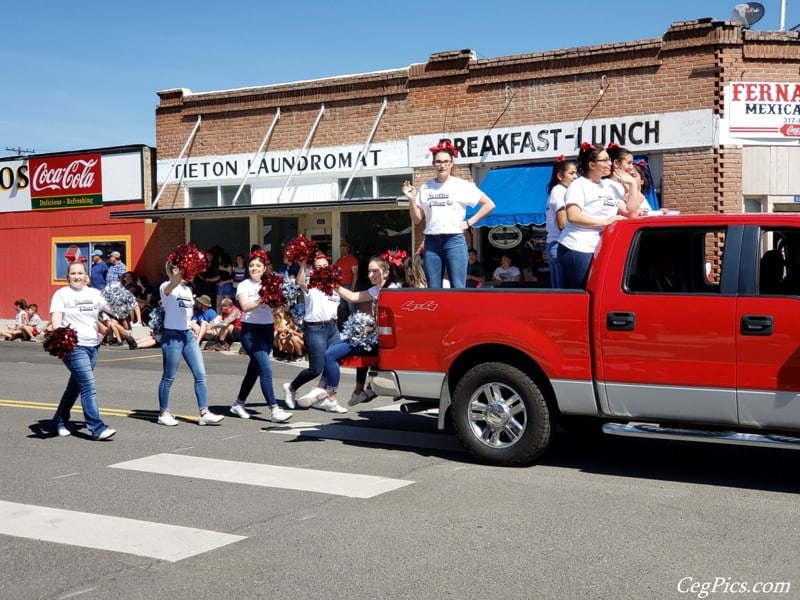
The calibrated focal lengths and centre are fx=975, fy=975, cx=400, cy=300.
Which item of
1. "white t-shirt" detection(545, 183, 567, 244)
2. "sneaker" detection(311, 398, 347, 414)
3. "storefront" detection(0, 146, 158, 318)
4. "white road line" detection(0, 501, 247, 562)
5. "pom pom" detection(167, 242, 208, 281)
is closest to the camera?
"white road line" detection(0, 501, 247, 562)

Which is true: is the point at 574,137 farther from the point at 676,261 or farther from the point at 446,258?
the point at 676,261

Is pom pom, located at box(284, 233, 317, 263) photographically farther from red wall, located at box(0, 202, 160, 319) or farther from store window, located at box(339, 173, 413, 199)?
red wall, located at box(0, 202, 160, 319)

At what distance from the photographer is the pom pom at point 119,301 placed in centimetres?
1983

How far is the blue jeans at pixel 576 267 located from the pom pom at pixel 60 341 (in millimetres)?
4511

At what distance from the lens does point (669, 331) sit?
6.86m

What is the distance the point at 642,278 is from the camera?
7.11m

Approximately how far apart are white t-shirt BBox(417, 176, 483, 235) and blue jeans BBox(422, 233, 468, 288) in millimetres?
73

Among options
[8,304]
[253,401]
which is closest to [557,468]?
[253,401]

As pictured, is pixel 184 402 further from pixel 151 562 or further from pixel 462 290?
pixel 151 562

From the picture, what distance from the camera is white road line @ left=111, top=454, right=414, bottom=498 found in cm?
711

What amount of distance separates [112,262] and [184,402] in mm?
13246

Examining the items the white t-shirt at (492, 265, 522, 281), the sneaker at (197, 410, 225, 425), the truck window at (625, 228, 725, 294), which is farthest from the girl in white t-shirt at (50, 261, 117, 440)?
the white t-shirt at (492, 265, 522, 281)

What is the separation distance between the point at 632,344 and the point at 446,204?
8.42ft

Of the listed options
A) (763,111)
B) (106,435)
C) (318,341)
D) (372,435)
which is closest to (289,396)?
(318,341)
